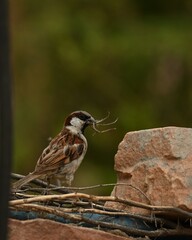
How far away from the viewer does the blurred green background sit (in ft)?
42.4

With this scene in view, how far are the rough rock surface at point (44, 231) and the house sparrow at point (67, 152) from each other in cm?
75

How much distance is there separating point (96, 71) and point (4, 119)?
1074cm

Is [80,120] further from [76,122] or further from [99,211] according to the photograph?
[99,211]

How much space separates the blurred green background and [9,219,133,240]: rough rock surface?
25.6 ft

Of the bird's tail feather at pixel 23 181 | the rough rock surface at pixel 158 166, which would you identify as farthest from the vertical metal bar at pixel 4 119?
the bird's tail feather at pixel 23 181

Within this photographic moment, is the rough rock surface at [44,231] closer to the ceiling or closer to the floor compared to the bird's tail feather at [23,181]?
closer to the floor

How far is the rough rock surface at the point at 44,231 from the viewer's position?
14.1 feet

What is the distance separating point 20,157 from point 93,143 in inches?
38.5

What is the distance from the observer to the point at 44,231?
169 inches

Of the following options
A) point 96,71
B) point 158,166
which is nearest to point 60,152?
point 158,166

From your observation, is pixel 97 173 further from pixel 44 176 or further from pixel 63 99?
pixel 44 176

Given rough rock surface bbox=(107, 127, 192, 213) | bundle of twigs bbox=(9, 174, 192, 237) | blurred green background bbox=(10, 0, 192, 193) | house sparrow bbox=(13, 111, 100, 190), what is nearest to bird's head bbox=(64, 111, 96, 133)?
house sparrow bbox=(13, 111, 100, 190)

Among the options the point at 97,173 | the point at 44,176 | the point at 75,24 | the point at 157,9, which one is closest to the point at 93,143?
the point at 97,173

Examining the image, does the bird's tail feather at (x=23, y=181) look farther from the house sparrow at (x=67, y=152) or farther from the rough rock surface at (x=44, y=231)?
the rough rock surface at (x=44, y=231)
